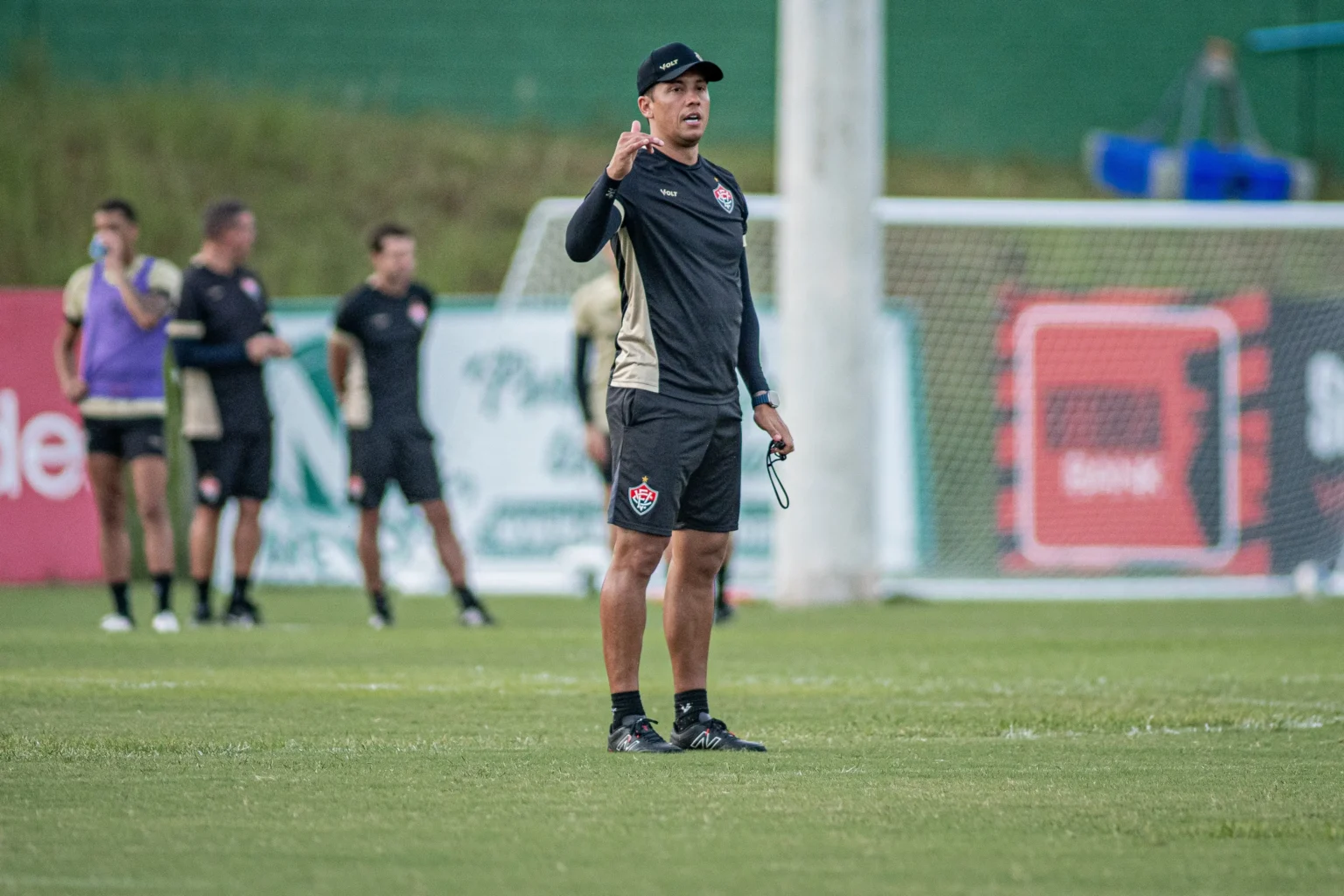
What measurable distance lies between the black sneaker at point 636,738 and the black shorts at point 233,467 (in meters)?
5.77

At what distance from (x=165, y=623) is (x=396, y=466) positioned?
1573 mm

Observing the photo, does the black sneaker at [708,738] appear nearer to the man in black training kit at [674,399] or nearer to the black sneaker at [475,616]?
the man in black training kit at [674,399]

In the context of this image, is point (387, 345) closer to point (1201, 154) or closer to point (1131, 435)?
point (1131, 435)

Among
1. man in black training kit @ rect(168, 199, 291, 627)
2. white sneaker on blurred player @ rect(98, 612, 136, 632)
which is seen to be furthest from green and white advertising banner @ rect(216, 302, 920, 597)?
white sneaker on blurred player @ rect(98, 612, 136, 632)

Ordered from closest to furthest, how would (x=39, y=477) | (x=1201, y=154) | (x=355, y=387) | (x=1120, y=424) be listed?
(x=355, y=387), (x=39, y=477), (x=1120, y=424), (x=1201, y=154)

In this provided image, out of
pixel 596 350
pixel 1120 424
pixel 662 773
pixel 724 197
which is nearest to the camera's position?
pixel 662 773

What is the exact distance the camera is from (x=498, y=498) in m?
14.8

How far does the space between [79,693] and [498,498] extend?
7713mm

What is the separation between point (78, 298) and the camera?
10.8 metres

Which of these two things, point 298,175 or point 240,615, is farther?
point 298,175

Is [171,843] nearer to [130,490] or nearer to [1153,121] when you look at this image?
[130,490]

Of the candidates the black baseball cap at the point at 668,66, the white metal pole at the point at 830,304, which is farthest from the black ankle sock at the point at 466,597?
the black baseball cap at the point at 668,66

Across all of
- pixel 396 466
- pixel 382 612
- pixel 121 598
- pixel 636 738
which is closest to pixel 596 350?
pixel 396 466

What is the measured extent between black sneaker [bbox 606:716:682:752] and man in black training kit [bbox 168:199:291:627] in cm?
567
